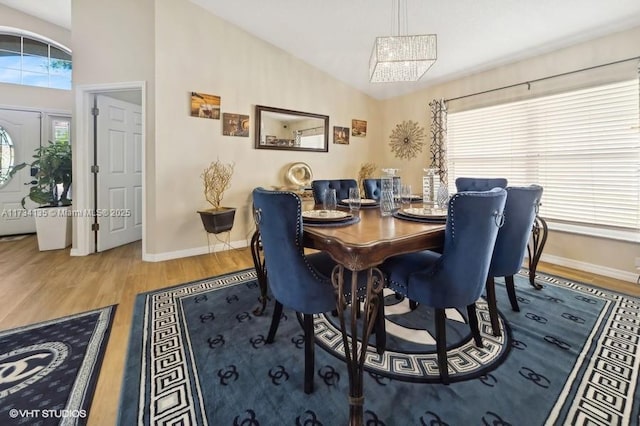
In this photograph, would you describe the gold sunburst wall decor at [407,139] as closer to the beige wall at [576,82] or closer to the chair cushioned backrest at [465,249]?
the beige wall at [576,82]

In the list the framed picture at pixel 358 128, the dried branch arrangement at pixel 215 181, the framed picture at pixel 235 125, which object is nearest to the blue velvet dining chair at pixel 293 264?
the dried branch arrangement at pixel 215 181

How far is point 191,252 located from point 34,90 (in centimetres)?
411

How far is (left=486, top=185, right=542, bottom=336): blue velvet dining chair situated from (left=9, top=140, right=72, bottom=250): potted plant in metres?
4.95

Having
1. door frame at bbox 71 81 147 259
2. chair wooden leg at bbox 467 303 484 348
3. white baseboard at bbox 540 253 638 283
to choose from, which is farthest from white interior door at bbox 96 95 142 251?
white baseboard at bbox 540 253 638 283

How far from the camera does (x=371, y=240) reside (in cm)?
118

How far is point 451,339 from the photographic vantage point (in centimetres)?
177

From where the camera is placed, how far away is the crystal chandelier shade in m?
2.19

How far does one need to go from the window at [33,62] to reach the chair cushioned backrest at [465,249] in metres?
6.61

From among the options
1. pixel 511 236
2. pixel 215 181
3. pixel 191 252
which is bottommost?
pixel 191 252

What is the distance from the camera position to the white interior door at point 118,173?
3.64 metres

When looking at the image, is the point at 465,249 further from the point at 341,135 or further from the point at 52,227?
the point at 52,227
